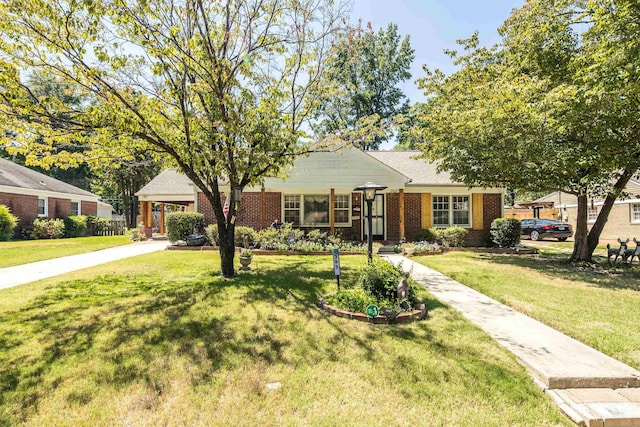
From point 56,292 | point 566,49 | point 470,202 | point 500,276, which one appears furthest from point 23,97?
point 470,202

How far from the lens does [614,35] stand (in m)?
7.86

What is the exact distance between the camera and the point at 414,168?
18609mm

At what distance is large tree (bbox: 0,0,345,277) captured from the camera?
6.38m

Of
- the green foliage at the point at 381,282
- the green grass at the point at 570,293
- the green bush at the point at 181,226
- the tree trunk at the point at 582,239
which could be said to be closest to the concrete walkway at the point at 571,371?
the green grass at the point at 570,293

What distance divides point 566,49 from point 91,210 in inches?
1340

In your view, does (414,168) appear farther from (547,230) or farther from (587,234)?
(547,230)

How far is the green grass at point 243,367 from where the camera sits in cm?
298

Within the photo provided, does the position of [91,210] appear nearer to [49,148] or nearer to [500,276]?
[49,148]

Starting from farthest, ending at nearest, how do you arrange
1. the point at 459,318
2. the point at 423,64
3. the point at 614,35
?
the point at 423,64 → the point at 614,35 → the point at 459,318

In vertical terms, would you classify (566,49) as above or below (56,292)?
above

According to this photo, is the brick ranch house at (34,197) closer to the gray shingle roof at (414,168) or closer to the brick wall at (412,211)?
the gray shingle roof at (414,168)

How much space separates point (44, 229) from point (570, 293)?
2702 centimetres

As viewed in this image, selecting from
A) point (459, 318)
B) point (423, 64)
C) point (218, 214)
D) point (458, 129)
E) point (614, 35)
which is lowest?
point (459, 318)

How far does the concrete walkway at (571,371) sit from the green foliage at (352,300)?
5.59ft
